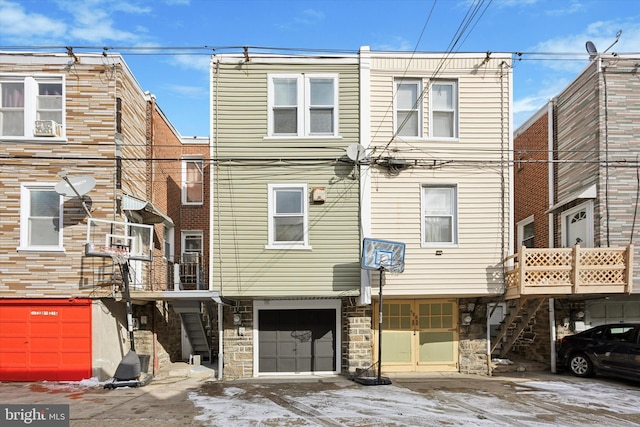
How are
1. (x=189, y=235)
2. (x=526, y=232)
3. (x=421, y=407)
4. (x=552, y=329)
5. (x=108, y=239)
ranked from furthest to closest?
(x=189, y=235) < (x=526, y=232) < (x=552, y=329) < (x=108, y=239) < (x=421, y=407)

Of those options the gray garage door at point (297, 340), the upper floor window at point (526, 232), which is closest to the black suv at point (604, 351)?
the upper floor window at point (526, 232)

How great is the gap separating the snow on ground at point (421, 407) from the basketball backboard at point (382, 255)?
2.79 meters

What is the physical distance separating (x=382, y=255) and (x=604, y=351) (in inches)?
240

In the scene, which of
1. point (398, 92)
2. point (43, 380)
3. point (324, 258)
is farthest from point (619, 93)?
point (43, 380)

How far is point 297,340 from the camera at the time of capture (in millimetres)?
13570

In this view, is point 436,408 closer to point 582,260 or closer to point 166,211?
point 582,260

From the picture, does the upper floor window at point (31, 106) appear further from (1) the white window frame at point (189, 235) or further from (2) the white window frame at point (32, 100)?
(1) the white window frame at point (189, 235)

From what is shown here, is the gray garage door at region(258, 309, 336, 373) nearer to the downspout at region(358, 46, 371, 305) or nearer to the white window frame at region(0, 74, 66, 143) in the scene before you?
the downspout at region(358, 46, 371, 305)

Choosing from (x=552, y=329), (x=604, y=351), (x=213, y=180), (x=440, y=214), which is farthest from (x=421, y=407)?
(x=213, y=180)

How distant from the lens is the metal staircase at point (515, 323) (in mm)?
13016

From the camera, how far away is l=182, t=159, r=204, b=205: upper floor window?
19.9 metres

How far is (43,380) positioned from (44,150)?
5.71 meters

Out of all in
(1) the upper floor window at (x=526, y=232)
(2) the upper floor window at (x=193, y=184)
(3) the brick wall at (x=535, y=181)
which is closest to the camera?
(3) the brick wall at (x=535, y=181)

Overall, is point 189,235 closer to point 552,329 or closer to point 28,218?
point 28,218
